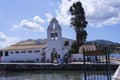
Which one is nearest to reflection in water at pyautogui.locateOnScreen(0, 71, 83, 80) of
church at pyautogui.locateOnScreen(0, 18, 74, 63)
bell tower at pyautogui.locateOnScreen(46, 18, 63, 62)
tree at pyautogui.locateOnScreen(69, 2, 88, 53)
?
church at pyautogui.locateOnScreen(0, 18, 74, 63)

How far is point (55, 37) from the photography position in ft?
232

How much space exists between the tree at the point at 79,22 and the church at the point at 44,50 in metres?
2.02

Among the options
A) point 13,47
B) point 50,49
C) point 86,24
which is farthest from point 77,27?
point 13,47

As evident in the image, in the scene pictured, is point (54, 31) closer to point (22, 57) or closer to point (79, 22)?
point (79, 22)

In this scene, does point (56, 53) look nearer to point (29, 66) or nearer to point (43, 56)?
point (43, 56)

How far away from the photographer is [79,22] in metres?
72.8

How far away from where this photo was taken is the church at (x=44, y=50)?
228 ft

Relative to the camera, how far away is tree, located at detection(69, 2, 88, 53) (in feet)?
235

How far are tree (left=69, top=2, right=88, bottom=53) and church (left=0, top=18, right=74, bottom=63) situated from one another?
2.02 metres

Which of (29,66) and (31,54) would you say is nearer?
(29,66)

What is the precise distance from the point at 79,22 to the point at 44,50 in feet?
31.3

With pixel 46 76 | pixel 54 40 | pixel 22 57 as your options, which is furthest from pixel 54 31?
pixel 46 76

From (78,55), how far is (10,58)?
745 inches

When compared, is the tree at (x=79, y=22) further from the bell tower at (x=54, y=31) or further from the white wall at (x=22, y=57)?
the white wall at (x=22, y=57)
